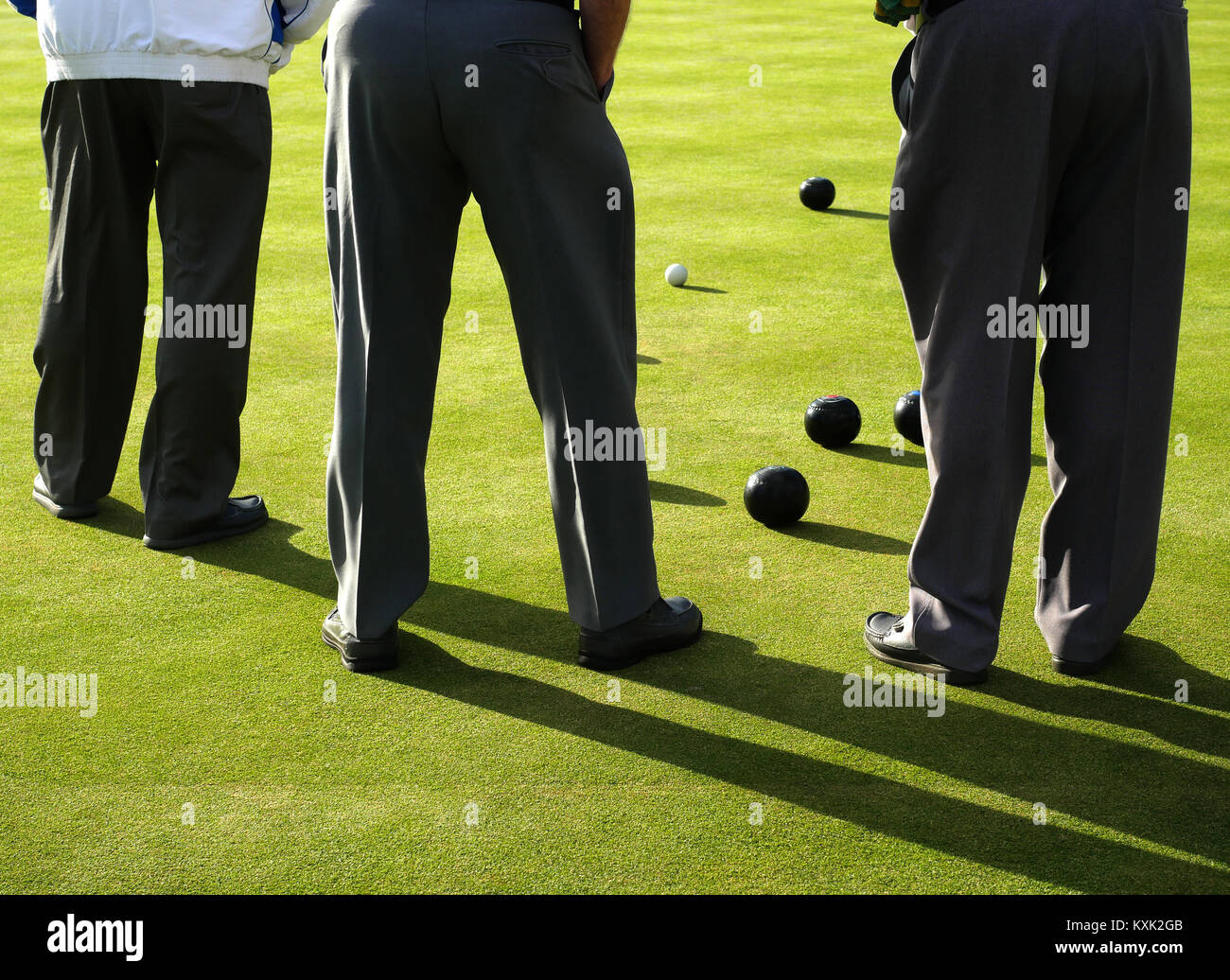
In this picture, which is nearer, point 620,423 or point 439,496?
point 620,423

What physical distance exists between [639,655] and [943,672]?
30.9 inches

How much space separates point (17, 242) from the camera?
8.34 m

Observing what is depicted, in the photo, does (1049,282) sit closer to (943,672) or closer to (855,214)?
(943,672)

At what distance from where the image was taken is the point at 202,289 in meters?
4.41

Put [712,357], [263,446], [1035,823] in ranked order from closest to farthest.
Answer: [1035,823], [263,446], [712,357]

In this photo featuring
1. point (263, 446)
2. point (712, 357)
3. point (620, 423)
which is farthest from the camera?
point (712, 357)

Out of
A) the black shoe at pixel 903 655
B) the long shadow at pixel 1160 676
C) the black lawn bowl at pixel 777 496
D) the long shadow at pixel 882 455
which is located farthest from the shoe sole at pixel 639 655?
the long shadow at pixel 882 455

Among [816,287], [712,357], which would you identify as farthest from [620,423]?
[816,287]

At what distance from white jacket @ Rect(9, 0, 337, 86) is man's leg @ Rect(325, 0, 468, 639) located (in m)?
0.88

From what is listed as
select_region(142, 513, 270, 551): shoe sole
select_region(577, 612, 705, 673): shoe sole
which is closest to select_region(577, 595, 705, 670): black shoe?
select_region(577, 612, 705, 673): shoe sole

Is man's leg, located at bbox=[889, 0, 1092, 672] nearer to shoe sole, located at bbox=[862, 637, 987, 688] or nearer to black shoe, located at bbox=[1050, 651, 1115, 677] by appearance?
shoe sole, located at bbox=[862, 637, 987, 688]

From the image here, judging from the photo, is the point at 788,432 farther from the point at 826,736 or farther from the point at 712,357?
the point at 826,736

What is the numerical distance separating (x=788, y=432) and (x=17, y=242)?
5285 millimetres

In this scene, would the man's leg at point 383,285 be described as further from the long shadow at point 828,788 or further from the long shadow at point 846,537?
the long shadow at point 846,537
